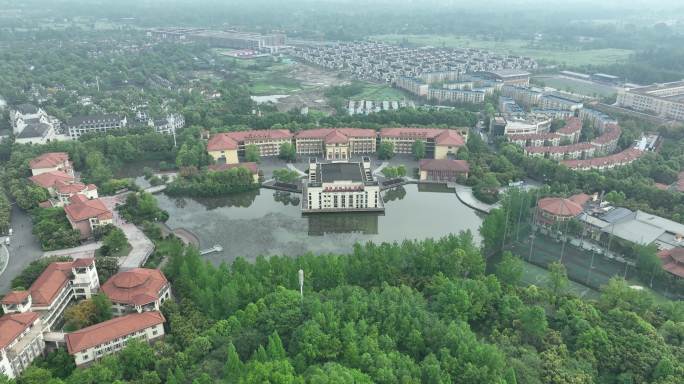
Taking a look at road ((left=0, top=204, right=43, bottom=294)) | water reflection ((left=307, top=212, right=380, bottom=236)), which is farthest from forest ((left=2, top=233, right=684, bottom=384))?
road ((left=0, top=204, right=43, bottom=294))

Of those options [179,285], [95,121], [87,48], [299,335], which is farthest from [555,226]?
[87,48]

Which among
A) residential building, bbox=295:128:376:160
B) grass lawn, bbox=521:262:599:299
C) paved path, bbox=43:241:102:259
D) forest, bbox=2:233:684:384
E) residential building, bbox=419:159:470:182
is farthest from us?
residential building, bbox=295:128:376:160

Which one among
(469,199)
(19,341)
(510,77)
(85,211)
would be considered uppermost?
(510,77)

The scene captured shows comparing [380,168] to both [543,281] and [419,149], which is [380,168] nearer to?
[419,149]

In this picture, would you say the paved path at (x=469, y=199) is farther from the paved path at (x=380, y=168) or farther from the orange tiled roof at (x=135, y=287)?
the orange tiled roof at (x=135, y=287)

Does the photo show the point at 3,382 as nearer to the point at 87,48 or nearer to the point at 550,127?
the point at 550,127

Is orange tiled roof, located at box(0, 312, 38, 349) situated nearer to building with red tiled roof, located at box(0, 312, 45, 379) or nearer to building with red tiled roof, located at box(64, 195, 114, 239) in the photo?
building with red tiled roof, located at box(0, 312, 45, 379)

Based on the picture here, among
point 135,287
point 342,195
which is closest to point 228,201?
point 342,195
